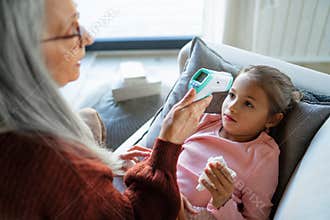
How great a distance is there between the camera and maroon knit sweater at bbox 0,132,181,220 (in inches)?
21.9

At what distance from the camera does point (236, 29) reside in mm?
1819

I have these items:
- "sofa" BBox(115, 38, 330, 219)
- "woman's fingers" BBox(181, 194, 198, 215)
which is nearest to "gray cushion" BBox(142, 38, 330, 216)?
"sofa" BBox(115, 38, 330, 219)

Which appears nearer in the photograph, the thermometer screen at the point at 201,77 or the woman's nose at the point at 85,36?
the woman's nose at the point at 85,36

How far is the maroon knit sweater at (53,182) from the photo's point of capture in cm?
56

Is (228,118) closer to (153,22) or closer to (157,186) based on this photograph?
(157,186)

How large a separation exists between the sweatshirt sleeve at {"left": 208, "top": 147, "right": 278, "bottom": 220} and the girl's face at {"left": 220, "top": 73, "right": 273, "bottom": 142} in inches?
4.1

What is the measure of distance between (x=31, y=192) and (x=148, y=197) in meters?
0.26

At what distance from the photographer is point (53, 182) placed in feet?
1.88

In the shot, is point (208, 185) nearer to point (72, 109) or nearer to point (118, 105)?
point (72, 109)

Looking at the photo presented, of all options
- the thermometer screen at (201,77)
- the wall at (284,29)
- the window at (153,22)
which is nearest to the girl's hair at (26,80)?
the thermometer screen at (201,77)

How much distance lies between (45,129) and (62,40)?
162mm

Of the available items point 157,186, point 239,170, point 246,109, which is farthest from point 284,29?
point 157,186

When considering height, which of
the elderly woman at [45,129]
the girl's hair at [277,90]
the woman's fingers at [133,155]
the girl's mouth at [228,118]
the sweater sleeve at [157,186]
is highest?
the elderly woman at [45,129]

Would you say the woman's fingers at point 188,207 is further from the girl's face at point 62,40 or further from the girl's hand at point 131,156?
the girl's face at point 62,40
